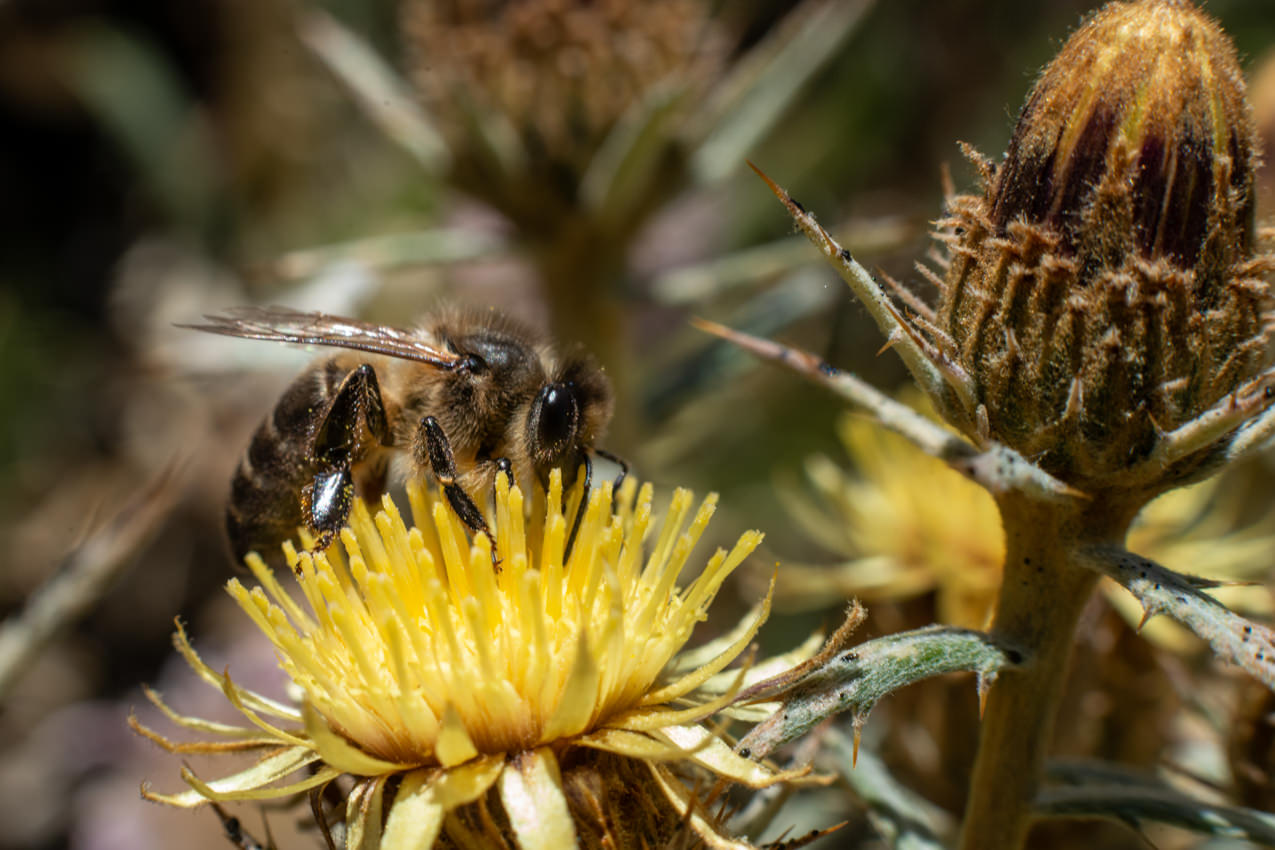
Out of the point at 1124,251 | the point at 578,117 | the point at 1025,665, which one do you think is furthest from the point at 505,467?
the point at 578,117

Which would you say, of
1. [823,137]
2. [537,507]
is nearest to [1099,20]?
[537,507]

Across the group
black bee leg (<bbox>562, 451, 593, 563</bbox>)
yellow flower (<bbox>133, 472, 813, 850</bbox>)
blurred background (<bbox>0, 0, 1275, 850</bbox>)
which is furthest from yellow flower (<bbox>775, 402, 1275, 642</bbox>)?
yellow flower (<bbox>133, 472, 813, 850</bbox>)

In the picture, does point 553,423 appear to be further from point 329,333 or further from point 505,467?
point 329,333

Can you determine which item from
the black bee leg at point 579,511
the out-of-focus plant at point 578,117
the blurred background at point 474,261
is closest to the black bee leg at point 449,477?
the black bee leg at point 579,511

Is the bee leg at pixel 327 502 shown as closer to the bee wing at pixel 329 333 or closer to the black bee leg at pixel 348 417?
the black bee leg at pixel 348 417

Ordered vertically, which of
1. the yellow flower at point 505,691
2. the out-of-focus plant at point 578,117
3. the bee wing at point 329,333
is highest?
the out-of-focus plant at point 578,117

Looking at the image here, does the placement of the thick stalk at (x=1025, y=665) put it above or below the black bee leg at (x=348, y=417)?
below

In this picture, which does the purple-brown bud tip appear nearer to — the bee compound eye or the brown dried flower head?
the bee compound eye
